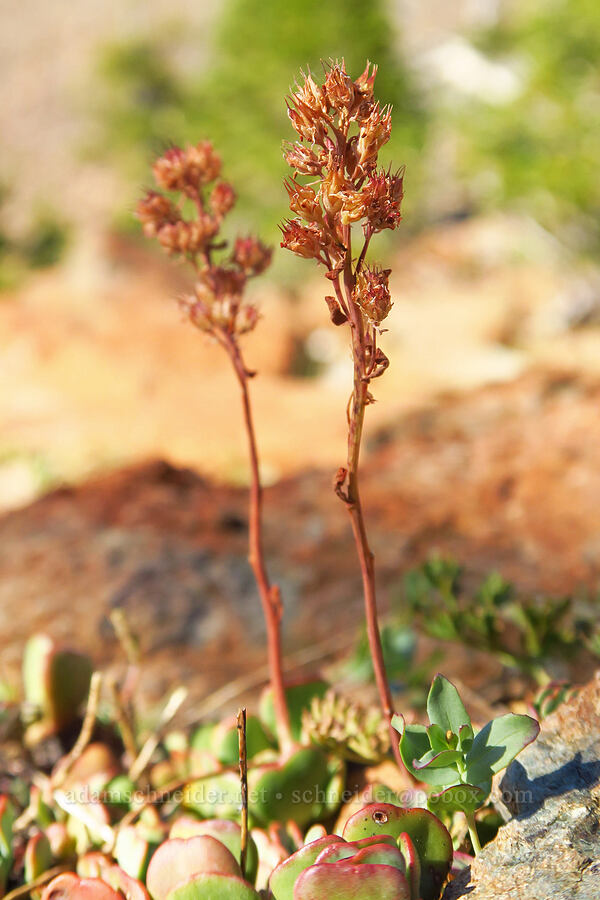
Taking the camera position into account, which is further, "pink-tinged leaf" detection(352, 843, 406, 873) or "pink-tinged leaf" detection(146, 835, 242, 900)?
"pink-tinged leaf" detection(146, 835, 242, 900)

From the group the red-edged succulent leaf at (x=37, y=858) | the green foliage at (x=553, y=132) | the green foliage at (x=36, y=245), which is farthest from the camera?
the green foliage at (x=36, y=245)

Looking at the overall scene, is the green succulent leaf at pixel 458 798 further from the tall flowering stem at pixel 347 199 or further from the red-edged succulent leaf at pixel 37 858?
the red-edged succulent leaf at pixel 37 858

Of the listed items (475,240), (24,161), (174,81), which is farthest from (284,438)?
(24,161)

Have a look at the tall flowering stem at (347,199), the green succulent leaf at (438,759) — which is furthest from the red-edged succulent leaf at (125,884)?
the tall flowering stem at (347,199)

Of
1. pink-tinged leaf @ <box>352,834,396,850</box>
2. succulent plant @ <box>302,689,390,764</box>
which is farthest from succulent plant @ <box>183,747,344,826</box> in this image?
pink-tinged leaf @ <box>352,834,396,850</box>

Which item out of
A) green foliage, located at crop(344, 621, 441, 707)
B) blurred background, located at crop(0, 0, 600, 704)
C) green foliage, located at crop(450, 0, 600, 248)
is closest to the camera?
green foliage, located at crop(344, 621, 441, 707)

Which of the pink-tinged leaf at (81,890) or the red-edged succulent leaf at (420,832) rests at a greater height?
the pink-tinged leaf at (81,890)

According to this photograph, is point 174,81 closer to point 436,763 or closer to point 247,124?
point 247,124

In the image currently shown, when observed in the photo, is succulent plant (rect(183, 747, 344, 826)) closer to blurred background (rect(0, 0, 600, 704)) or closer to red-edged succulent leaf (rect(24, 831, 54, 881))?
red-edged succulent leaf (rect(24, 831, 54, 881))
